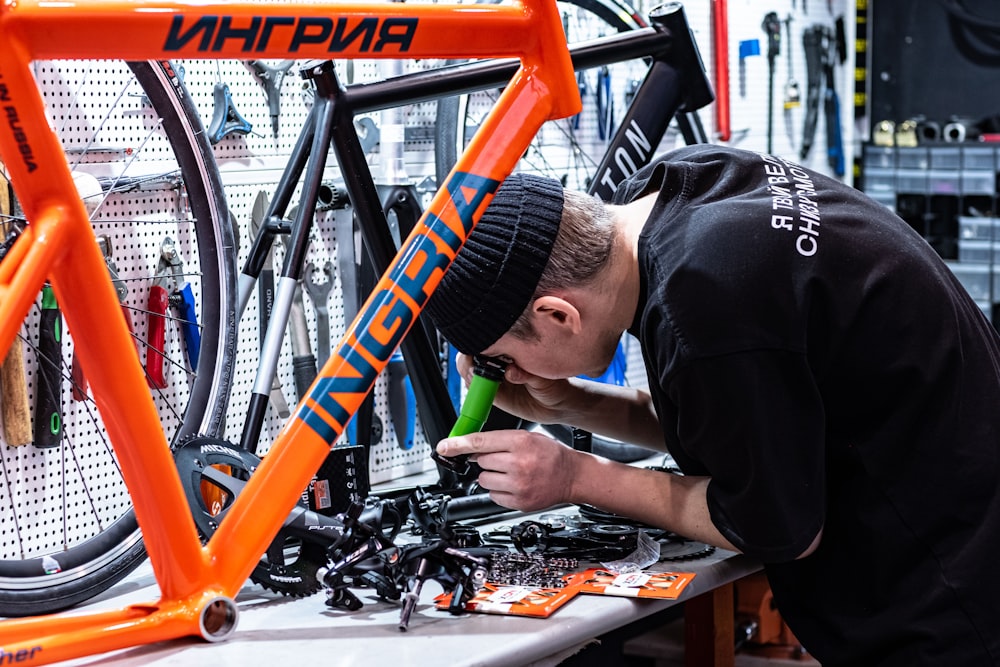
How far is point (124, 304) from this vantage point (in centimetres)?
169

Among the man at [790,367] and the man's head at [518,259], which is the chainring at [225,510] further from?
the man's head at [518,259]

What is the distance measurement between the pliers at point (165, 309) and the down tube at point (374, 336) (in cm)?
52

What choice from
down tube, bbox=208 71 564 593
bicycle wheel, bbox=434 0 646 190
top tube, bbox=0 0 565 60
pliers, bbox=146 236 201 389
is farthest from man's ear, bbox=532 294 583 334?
bicycle wheel, bbox=434 0 646 190

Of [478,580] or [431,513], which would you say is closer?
[478,580]

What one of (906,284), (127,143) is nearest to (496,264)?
(906,284)

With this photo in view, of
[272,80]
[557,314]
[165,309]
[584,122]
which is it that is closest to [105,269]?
[557,314]

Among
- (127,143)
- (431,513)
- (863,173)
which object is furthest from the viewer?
(863,173)

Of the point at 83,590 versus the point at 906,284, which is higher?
the point at 906,284

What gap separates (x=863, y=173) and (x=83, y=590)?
286 cm

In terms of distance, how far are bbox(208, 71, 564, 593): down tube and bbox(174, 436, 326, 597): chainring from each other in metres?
0.15

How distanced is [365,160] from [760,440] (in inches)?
30.3

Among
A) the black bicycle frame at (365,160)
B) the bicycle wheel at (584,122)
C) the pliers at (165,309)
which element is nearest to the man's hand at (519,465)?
the black bicycle frame at (365,160)

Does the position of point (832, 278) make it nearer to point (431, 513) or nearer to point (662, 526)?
point (662, 526)

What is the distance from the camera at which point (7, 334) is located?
1036 millimetres
